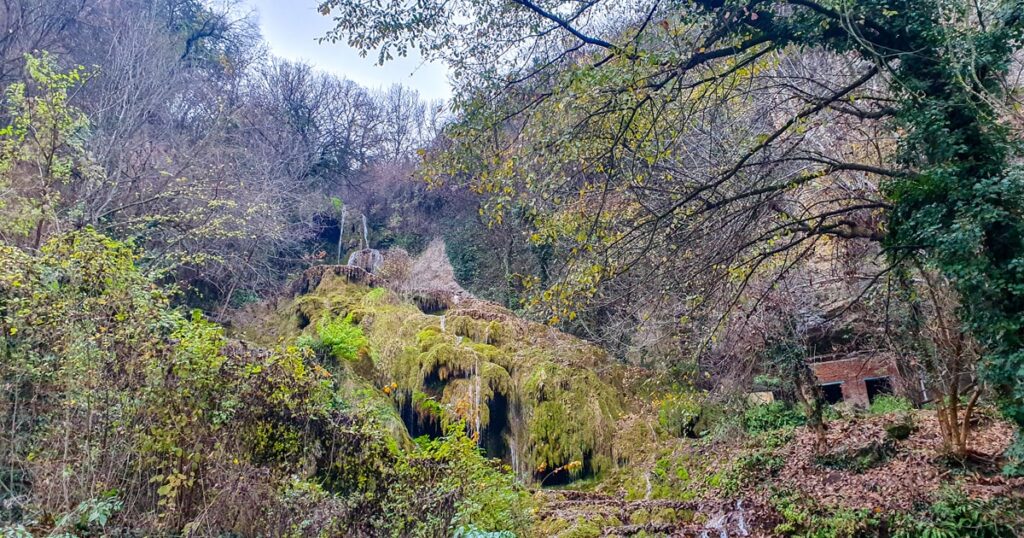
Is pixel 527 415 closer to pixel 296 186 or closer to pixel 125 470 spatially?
pixel 125 470

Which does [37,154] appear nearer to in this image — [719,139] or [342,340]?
[342,340]

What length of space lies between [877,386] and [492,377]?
10116 mm

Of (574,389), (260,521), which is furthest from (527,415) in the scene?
(260,521)

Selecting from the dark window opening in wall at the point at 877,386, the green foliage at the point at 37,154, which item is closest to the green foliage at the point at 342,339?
the green foliage at the point at 37,154

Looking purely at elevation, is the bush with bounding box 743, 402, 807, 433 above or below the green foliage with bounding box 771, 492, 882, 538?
above

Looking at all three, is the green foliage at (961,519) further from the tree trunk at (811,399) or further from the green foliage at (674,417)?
the green foliage at (674,417)

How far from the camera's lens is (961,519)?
5.12 meters

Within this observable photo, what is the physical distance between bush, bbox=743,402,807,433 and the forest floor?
3.02ft

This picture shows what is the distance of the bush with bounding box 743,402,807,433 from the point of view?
954cm

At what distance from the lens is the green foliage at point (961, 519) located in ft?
16.0

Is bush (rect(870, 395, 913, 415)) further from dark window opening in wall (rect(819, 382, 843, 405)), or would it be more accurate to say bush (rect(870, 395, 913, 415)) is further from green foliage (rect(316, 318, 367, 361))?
green foliage (rect(316, 318, 367, 361))

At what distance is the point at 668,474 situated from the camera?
8.59 meters

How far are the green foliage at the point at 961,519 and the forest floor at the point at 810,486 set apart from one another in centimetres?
14

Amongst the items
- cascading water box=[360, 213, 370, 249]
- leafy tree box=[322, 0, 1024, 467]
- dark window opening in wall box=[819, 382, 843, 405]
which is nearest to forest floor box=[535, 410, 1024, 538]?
leafy tree box=[322, 0, 1024, 467]
